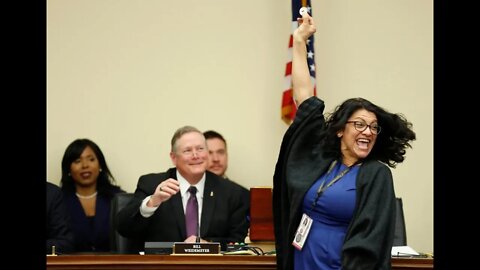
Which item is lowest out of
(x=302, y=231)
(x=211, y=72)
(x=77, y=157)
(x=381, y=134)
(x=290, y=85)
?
(x=302, y=231)

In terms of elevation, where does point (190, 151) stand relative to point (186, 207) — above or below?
above

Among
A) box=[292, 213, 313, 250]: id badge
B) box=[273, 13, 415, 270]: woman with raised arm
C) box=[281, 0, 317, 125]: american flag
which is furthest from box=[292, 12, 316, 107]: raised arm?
box=[281, 0, 317, 125]: american flag

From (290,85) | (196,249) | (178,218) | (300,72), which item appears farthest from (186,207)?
(290,85)

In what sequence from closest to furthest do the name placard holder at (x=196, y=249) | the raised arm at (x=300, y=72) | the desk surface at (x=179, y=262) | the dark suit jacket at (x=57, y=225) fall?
the raised arm at (x=300, y=72) → the desk surface at (x=179, y=262) → the name placard holder at (x=196, y=249) → the dark suit jacket at (x=57, y=225)

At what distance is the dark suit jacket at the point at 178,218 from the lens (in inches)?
216

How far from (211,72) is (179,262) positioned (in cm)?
367

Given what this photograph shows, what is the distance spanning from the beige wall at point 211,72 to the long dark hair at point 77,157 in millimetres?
369

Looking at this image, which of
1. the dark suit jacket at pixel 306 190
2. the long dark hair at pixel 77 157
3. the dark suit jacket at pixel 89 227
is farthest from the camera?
the long dark hair at pixel 77 157

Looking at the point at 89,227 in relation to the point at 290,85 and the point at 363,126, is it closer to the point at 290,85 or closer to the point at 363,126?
the point at 290,85

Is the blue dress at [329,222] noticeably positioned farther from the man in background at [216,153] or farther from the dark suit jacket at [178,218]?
the man in background at [216,153]

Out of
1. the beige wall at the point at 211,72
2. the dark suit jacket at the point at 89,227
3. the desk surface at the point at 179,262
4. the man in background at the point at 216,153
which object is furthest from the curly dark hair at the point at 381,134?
the beige wall at the point at 211,72

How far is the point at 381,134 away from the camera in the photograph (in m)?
4.29
